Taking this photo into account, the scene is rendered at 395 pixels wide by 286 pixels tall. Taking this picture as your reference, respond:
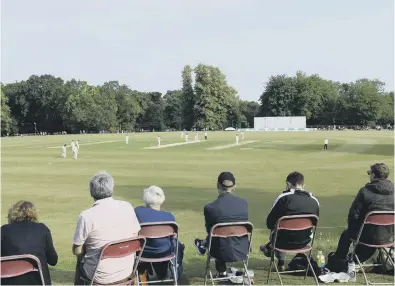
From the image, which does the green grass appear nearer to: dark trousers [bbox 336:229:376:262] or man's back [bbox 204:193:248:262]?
dark trousers [bbox 336:229:376:262]

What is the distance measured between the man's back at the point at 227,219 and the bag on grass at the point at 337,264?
139 centimetres

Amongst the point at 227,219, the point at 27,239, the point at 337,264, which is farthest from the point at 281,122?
the point at 27,239

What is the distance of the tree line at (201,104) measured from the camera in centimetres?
11875

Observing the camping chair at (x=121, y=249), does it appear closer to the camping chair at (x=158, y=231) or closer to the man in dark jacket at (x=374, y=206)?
the camping chair at (x=158, y=231)

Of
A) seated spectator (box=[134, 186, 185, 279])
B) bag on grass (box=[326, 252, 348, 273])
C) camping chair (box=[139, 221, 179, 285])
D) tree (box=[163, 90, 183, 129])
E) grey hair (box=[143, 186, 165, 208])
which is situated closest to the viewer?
camping chair (box=[139, 221, 179, 285])

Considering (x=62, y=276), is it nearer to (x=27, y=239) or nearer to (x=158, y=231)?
(x=158, y=231)

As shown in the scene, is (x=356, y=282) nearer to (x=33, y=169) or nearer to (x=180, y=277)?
(x=180, y=277)

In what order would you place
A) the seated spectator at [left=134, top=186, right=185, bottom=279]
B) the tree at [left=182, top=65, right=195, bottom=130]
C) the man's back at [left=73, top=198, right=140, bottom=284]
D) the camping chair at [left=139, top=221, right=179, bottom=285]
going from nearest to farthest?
the man's back at [left=73, top=198, right=140, bottom=284]
the camping chair at [left=139, top=221, right=179, bottom=285]
the seated spectator at [left=134, top=186, right=185, bottom=279]
the tree at [left=182, top=65, right=195, bottom=130]

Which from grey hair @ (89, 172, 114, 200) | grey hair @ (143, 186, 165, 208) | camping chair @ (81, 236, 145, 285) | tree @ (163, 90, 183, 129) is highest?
tree @ (163, 90, 183, 129)

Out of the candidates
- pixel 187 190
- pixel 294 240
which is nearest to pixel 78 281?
pixel 294 240

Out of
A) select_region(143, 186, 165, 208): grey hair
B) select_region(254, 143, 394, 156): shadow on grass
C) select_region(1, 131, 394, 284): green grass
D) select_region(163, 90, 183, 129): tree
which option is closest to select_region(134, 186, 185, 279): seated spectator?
select_region(143, 186, 165, 208): grey hair

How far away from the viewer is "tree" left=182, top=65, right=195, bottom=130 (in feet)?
399

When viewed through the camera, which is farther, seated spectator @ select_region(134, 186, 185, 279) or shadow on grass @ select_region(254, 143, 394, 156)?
shadow on grass @ select_region(254, 143, 394, 156)

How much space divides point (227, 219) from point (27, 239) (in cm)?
235
